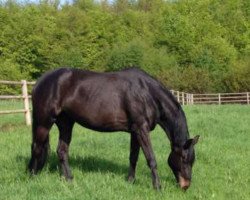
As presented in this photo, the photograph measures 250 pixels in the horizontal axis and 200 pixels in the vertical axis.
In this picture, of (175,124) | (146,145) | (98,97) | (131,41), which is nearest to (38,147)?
(98,97)

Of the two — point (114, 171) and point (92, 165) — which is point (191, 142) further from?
point (92, 165)

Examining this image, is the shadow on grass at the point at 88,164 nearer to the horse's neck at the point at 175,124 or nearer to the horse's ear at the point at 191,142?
the horse's neck at the point at 175,124

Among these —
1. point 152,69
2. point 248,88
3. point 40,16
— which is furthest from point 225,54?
point 40,16

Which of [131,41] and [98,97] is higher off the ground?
[98,97]

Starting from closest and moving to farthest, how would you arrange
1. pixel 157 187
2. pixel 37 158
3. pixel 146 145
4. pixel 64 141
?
pixel 157 187 → pixel 146 145 → pixel 37 158 → pixel 64 141

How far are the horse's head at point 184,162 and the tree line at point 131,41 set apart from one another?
41.7 m

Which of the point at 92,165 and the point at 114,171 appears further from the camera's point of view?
the point at 92,165

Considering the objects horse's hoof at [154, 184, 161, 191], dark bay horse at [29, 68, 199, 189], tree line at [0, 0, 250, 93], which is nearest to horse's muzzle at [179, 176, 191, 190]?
dark bay horse at [29, 68, 199, 189]

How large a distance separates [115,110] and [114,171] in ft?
3.80

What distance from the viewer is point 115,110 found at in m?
6.34

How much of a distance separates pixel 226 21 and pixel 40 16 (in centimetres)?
3267

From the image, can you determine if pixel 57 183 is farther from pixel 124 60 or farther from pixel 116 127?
pixel 124 60

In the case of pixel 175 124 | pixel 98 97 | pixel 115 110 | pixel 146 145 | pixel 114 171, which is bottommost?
pixel 114 171

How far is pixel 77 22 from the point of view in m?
60.8
